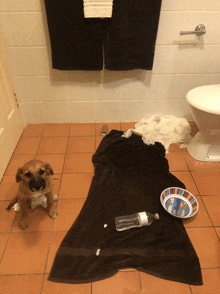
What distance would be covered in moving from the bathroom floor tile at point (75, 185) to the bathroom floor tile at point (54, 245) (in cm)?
26

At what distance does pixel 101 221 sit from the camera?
126 cm

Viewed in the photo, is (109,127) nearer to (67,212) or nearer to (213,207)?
(67,212)

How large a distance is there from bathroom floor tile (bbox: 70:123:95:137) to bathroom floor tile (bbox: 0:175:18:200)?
650 mm

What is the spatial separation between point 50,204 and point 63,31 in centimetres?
113

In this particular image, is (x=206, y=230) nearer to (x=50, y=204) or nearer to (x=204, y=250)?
(x=204, y=250)

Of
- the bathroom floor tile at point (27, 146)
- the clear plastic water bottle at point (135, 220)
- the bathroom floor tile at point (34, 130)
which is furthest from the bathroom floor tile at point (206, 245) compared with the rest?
the bathroom floor tile at point (34, 130)

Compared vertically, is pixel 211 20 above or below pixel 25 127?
above

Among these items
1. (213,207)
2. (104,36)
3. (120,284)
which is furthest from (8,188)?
(213,207)

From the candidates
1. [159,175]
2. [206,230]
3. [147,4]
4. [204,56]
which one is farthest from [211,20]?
[206,230]

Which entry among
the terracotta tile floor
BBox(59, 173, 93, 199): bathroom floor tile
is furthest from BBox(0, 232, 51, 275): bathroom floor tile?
BBox(59, 173, 93, 199): bathroom floor tile

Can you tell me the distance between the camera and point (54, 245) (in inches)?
46.0

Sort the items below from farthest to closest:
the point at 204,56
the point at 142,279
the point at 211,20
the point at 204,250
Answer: the point at 204,56 < the point at 211,20 < the point at 204,250 < the point at 142,279

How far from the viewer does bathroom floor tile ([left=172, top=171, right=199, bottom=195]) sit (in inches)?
57.2

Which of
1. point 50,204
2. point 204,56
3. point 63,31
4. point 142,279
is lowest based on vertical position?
point 142,279
